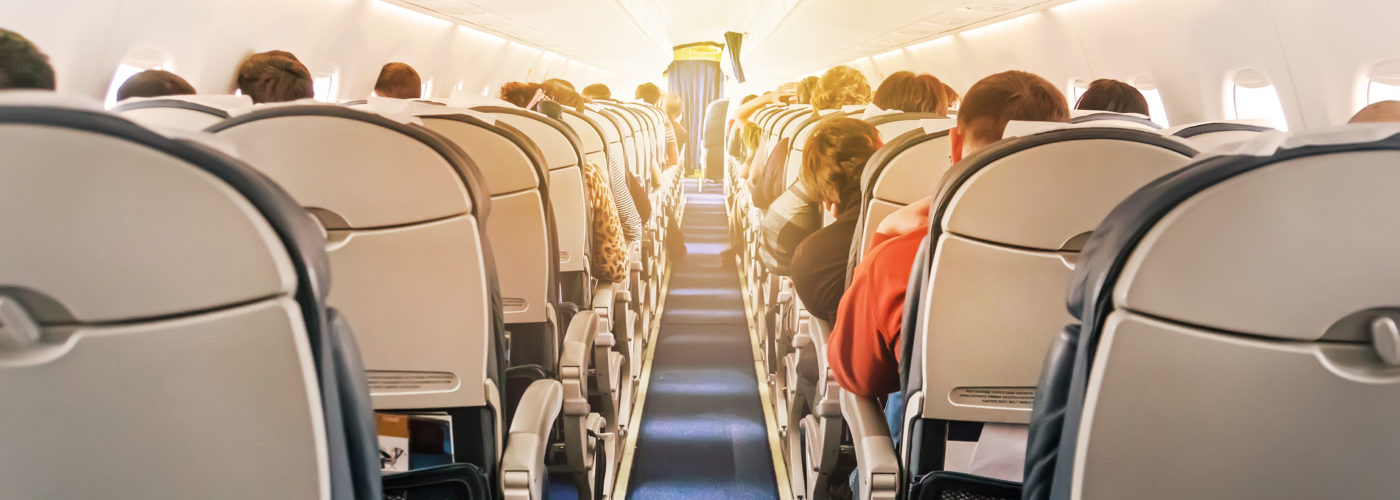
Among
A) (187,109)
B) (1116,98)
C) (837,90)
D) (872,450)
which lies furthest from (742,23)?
(872,450)

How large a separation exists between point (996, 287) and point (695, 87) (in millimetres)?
19507

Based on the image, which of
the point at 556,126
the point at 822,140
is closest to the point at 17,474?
the point at 556,126

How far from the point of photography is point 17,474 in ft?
3.27

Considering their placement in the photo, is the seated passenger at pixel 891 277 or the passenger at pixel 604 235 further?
the passenger at pixel 604 235

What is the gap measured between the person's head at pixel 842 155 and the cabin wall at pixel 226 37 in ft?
7.60

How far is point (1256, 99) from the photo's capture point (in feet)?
19.8

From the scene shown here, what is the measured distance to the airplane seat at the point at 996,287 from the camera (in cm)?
169

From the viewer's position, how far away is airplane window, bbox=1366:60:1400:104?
14.8ft

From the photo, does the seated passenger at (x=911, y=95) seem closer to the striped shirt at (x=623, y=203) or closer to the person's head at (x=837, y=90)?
the striped shirt at (x=623, y=203)

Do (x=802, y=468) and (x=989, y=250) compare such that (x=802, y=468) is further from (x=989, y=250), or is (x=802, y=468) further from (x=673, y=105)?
(x=673, y=105)

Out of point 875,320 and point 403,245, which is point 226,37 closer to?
point 403,245

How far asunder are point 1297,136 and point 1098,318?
31 centimetres

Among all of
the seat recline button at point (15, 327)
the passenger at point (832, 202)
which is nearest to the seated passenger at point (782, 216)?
the passenger at point (832, 202)

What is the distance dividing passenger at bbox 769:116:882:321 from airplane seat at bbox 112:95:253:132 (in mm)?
1905
